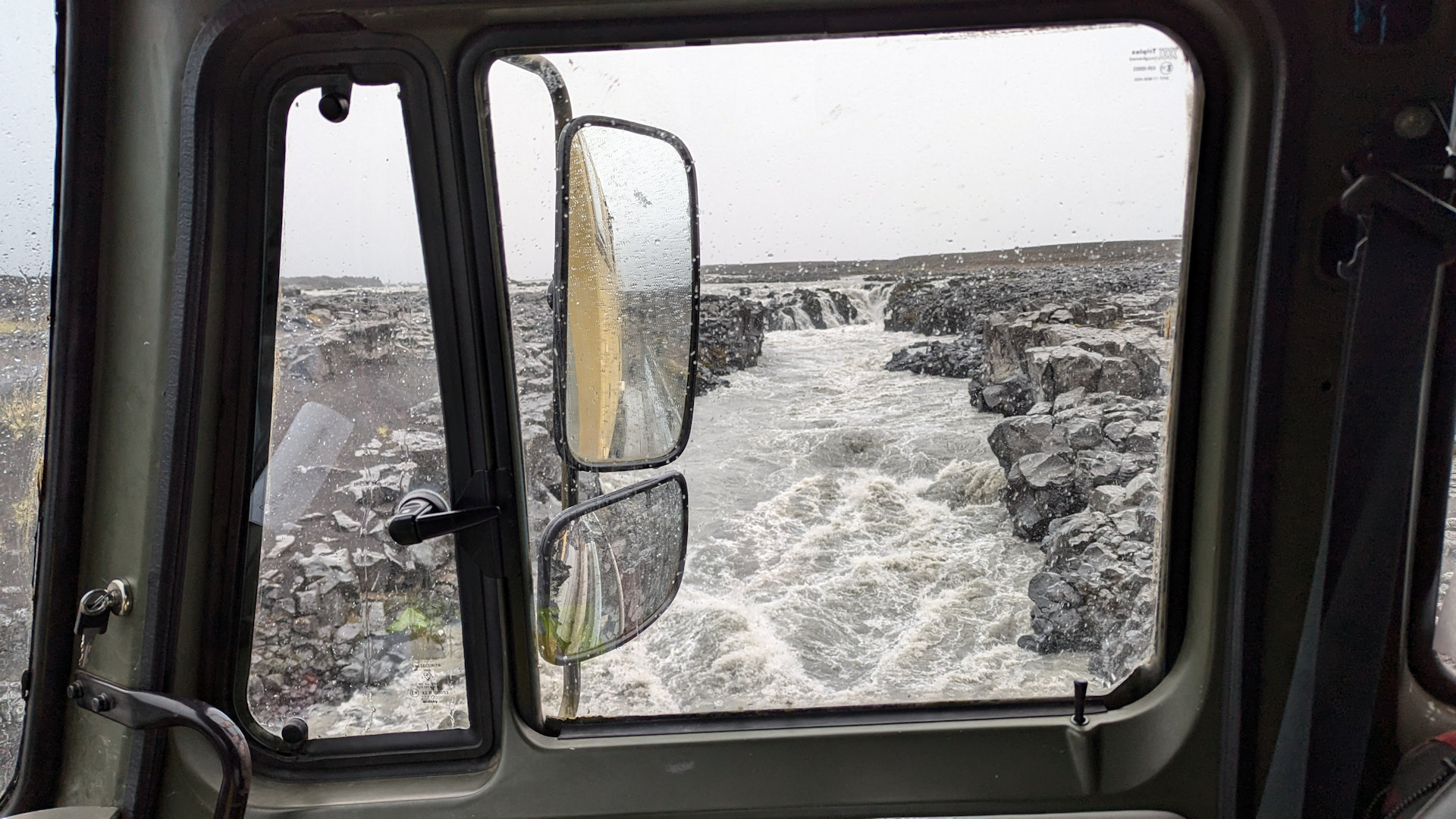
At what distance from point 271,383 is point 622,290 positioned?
60 centimetres

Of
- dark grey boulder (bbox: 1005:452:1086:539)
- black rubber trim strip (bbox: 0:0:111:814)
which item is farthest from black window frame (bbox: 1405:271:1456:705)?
black rubber trim strip (bbox: 0:0:111:814)

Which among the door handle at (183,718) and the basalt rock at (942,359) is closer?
the door handle at (183,718)

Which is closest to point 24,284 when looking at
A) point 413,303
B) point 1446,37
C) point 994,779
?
point 413,303

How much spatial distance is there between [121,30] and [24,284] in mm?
394

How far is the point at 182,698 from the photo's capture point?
1.36 metres

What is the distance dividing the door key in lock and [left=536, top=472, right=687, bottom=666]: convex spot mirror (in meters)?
0.63

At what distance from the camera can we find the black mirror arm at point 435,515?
4.52 feet

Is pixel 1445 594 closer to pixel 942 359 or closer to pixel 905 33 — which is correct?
pixel 942 359

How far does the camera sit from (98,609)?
133 centimetres

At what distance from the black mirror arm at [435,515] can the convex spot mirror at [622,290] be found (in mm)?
179

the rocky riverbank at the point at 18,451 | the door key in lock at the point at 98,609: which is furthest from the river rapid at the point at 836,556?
the rocky riverbank at the point at 18,451

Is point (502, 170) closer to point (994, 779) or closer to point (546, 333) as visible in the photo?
point (546, 333)

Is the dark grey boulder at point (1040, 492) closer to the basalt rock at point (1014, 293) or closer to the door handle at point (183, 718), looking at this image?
the basalt rock at point (1014, 293)

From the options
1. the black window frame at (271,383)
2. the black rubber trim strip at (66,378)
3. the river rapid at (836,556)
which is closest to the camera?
the black rubber trim strip at (66,378)
